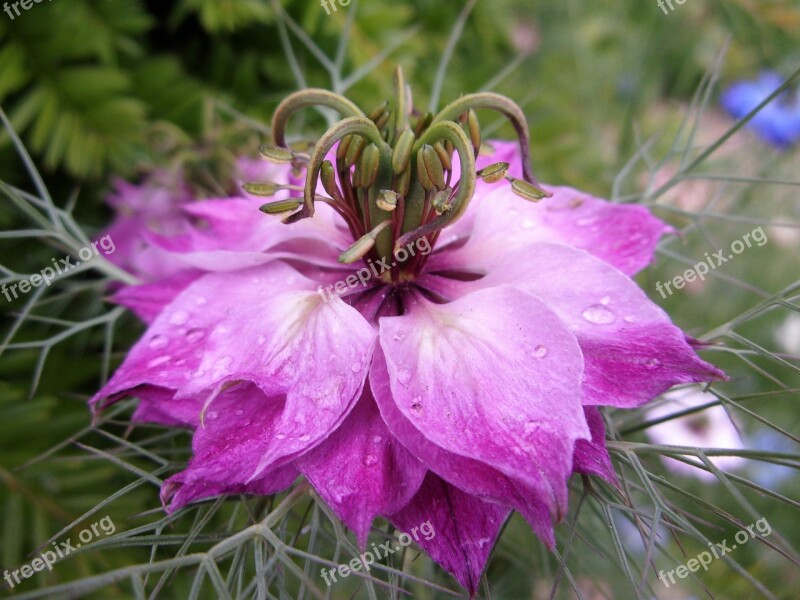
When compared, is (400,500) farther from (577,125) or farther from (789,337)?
(789,337)

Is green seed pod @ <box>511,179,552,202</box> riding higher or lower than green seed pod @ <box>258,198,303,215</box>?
lower

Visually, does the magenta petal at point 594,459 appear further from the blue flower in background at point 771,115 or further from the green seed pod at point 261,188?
the blue flower in background at point 771,115

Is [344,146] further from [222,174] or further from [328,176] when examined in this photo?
[222,174]

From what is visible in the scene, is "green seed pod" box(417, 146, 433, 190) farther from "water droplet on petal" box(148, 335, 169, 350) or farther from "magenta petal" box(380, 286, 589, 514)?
"water droplet on petal" box(148, 335, 169, 350)

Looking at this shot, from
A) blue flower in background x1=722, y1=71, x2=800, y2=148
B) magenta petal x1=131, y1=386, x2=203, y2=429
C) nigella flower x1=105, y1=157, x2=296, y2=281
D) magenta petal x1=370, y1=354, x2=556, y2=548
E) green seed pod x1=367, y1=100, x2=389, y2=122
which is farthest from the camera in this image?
blue flower in background x1=722, y1=71, x2=800, y2=148

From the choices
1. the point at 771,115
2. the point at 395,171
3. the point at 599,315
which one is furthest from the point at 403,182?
the point at 771,115

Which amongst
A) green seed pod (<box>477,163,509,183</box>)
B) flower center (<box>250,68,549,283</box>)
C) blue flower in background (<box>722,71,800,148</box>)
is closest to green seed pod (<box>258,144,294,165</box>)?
flower center (<box>250,68,549,283</box>)
